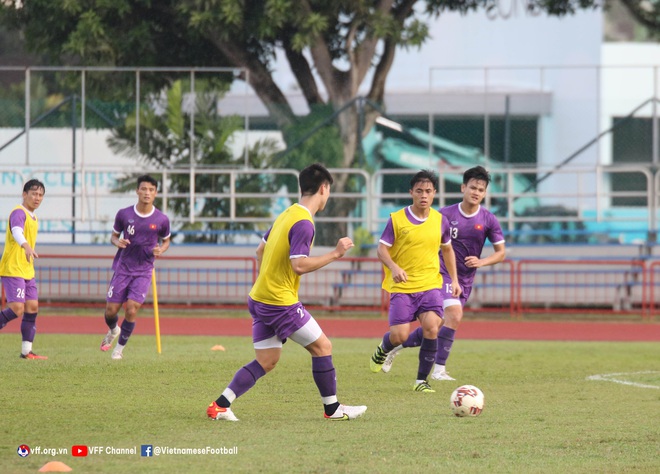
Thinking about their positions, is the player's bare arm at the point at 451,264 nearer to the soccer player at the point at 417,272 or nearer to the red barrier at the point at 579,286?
the soccer player at the point at 417,272

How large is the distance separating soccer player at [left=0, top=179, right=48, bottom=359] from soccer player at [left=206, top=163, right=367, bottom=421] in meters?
5.40

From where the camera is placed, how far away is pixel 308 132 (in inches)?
933

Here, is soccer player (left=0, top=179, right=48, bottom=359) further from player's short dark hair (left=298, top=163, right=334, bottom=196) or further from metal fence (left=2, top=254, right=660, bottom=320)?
metal fence (left=2, top=254, right=660, bottom=320)

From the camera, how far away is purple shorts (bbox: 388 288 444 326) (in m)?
11.5

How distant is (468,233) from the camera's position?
492 inches

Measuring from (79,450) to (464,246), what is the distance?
592 cm

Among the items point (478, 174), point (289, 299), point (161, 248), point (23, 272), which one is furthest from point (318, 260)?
point (23, 272)

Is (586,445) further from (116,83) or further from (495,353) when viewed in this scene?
(116,83)

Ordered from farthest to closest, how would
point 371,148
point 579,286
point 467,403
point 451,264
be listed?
1. point 371,148
2. point 579,286
3. point 451,264
4. point 467,403

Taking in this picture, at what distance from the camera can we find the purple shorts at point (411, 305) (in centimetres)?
1148

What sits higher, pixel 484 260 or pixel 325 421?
pixel 484 260

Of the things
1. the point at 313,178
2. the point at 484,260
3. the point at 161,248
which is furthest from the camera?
the point at 161,248

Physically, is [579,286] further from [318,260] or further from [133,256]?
[318,260]

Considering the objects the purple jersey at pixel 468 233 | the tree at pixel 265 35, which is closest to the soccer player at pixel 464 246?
the purple jersey at pixel 468 233
